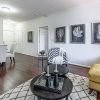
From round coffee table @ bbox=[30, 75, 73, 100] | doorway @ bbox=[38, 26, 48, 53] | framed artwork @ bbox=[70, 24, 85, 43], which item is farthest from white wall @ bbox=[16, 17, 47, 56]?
round coffee table @ bbox=[30, 75, 73, 100]

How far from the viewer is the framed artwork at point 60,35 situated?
5.57 m

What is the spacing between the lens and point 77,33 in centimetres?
497

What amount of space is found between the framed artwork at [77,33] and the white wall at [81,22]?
172 millimetres

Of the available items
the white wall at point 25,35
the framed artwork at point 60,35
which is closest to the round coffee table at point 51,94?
the framed artwork at point 60,35

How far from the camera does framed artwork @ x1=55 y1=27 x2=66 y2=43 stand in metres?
5.57

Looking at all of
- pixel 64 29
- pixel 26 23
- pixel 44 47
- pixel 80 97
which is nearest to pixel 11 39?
pixel 26 23

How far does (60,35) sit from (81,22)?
129 cm

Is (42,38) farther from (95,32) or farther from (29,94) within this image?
(29,94)

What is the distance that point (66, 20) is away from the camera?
5.41 meters

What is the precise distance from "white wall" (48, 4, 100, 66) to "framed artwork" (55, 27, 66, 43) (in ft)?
0.59

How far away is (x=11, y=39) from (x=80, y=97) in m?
8.68

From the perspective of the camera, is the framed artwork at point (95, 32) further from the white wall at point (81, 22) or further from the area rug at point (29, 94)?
the area rug at point (29, 94)

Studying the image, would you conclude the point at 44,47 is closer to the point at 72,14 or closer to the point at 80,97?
the point at 72,14

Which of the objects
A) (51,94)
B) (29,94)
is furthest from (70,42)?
(51,94)
